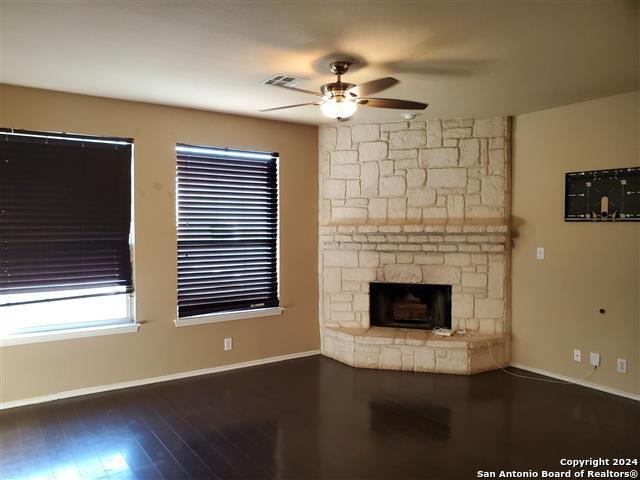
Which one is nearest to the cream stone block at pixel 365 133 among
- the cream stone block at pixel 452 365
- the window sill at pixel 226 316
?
the window sill at pixel 226 316

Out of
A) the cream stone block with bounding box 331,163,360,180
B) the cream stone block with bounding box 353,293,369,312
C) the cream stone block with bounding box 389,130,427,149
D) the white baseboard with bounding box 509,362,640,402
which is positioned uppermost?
the cream stone block with bounding box 389,130,427,149

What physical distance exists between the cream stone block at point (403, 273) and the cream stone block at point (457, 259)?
31 centimetres

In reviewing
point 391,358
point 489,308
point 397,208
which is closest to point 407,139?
point 397,208

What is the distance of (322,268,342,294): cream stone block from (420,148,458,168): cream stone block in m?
1.52

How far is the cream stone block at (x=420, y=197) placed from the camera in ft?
16.0

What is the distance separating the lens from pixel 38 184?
3738 millimetres

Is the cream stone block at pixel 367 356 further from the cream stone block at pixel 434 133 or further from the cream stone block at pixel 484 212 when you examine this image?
the cream stone block at pixel 434 133

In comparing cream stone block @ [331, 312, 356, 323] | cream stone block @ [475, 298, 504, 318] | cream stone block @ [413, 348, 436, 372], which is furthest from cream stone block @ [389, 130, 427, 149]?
cream stone block @ [413, 348, 436, 372]

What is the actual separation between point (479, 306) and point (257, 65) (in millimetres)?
3244

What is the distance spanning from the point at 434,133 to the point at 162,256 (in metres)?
3.02

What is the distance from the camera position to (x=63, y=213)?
12.6 ft

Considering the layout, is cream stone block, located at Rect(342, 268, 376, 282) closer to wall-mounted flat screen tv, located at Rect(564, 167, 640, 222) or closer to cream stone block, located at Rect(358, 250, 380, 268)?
cream stone block, located at Rect(358, 250, 380, 268)

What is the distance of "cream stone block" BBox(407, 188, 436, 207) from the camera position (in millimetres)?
4882

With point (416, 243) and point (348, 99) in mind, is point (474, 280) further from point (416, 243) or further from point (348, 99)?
point (348, 99)
